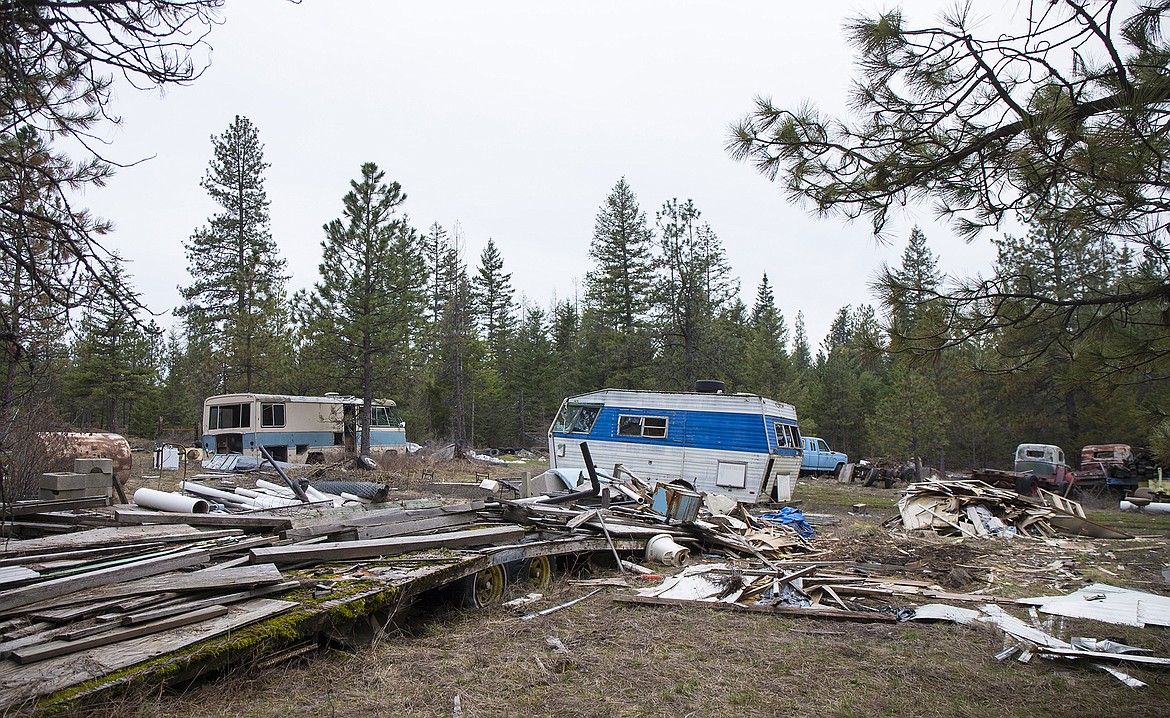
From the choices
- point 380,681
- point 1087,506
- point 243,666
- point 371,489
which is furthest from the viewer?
point 1087,506

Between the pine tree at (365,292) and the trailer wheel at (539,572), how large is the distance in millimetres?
19775

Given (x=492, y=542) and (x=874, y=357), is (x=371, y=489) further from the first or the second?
(x=874, y=357)

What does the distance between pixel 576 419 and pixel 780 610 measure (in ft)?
34.5

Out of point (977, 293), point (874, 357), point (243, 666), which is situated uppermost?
point (977, 293)

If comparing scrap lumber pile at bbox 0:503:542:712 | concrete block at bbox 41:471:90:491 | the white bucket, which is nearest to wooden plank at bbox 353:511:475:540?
scrap lumber pile at bbox 0:503:542:712

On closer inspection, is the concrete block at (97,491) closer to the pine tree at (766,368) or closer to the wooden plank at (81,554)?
the wooden plank at (81,554)

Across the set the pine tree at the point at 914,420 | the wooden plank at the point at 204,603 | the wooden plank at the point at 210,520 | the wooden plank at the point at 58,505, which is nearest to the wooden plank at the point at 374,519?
the wooden plank at the point at 210,520

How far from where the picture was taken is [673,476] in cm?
1582

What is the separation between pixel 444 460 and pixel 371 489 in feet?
39.0

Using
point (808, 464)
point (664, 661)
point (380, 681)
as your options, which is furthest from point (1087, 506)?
point (380, 681)

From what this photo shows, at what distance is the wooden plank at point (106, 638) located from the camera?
3.57 m

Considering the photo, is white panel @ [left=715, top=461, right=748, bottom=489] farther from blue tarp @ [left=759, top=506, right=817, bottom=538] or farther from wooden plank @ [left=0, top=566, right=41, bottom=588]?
wooden plank @ [left=0, top=566, right=41, bottom=588]

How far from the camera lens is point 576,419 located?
55.9 ft

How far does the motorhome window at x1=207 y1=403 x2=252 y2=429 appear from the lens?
22.9 m
